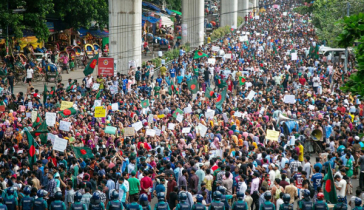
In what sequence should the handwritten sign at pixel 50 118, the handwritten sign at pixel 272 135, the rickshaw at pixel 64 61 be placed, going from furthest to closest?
the rickshaw at pixel 64 61 → the handwritten sign at pixel 50 118 → the handwritten sign at pixel 272 135

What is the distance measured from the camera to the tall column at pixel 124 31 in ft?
108

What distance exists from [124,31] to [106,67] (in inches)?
279

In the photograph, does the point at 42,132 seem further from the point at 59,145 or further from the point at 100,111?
the point at 100,111

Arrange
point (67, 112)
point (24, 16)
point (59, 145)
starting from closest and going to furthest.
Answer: point (59, 145) → point (67, 112) → point (24, 16)

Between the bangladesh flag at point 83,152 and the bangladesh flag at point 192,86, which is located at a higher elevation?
→ the bangladesh flag at point 192,86

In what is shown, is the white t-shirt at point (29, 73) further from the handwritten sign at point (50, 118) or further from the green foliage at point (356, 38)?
the green foliage at point (356, 38)

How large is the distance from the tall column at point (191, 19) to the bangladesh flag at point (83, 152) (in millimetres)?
31512

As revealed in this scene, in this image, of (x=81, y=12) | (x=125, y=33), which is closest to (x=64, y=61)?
(x=125, y=33)

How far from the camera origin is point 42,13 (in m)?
32.0

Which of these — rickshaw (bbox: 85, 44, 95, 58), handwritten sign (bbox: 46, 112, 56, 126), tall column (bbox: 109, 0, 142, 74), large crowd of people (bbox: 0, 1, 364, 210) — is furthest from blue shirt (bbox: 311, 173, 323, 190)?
rickshaw (bbox: 85, 44, 95, 58)

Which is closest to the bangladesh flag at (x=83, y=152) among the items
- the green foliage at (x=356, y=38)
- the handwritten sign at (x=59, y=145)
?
the handwritten sign at (x=59, y=145)

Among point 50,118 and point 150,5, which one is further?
point 150,5

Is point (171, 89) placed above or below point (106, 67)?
below

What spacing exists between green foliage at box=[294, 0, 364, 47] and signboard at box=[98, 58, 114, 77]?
12092 mm
